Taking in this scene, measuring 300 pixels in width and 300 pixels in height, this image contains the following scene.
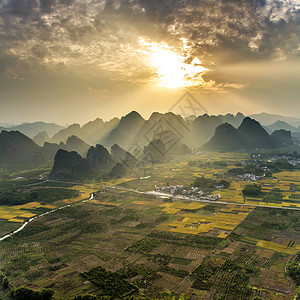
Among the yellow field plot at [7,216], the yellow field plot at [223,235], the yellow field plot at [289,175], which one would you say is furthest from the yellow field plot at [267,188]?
the yellow field plot at [7,216]

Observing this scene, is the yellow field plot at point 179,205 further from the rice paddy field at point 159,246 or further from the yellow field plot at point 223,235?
the yellow field plot at point 223,235

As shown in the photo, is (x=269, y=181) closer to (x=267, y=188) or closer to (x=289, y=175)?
(x=267, y=188)

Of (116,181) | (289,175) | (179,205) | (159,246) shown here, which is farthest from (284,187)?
(116,181)

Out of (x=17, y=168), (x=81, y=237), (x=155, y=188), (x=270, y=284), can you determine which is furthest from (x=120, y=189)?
(x=17, y=168)

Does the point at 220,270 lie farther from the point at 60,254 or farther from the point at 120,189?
the point at 120,189

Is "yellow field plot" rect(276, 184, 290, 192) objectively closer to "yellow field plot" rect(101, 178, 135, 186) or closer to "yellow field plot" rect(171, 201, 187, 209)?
"yellow field plot" rect(171, 201, 187, 209)
